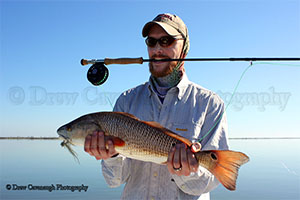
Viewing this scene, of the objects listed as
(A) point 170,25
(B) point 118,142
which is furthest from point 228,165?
(A) point 170,25

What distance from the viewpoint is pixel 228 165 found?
3.17m

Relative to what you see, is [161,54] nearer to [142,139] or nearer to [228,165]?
[142,139]

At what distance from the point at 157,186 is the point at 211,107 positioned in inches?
46.1

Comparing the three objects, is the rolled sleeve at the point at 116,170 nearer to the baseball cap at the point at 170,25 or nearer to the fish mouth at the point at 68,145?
the fish mouth at the point at 68,145

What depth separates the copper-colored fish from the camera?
3.21m

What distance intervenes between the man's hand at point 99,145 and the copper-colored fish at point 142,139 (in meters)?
0.06

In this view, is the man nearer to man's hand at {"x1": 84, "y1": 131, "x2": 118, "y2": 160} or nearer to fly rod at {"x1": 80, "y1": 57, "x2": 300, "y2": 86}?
man's hand at {"x1": 84, "y1": 131, "x2": 118, "y2": 160}

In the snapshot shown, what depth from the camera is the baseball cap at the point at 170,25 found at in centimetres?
423

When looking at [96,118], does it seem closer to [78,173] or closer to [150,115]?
[150,115]

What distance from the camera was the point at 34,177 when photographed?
45.8 ft

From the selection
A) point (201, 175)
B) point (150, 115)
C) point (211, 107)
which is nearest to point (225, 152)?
point (201, 175)

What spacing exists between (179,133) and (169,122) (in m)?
0.20

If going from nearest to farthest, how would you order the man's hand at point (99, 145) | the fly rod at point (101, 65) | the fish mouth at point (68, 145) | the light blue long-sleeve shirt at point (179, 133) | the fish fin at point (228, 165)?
the fish fin at point (228, 165), the man's hand at point (99, 145), the light blue long-sleeve shirt at point (179, 133), the fish mouth at point (68, 145), the fly rod at point (101, 65)

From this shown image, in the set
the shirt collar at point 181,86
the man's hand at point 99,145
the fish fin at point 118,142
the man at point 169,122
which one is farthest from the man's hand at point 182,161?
the shirt collar at point 181,86
